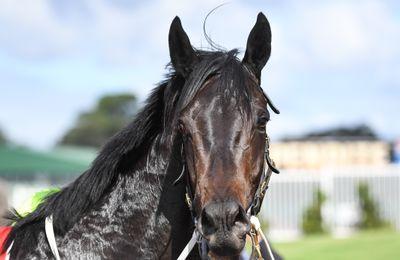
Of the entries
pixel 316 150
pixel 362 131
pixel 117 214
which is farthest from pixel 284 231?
pixel 362 131

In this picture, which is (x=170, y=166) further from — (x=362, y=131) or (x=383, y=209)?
(x=362, y=131)

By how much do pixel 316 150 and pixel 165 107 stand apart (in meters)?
35.8

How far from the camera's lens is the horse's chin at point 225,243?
11.0 feet

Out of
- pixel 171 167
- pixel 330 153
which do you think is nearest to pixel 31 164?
pixel 330 153

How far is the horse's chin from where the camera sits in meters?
3.34

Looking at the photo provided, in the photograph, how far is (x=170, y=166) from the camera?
3.95m

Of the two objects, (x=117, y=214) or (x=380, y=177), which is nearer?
(x=117, y=214)

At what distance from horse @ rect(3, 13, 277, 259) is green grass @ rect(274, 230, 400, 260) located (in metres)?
11.5

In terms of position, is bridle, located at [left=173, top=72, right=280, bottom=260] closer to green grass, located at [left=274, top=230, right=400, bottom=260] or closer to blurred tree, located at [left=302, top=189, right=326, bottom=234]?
green grass, located at [left=274, top=230, right=400, bottom=260]

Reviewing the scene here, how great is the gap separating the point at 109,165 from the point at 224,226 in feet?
2.92

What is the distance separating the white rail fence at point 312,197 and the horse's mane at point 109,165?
1942cm

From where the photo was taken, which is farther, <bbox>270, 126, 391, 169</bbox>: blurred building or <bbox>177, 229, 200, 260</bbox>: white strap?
<bbox>270, 126, 391, 169</bbox>: blurred building

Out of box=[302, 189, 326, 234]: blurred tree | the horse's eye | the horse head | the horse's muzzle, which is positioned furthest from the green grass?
the horse's muzzle

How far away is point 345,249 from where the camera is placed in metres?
16.4
